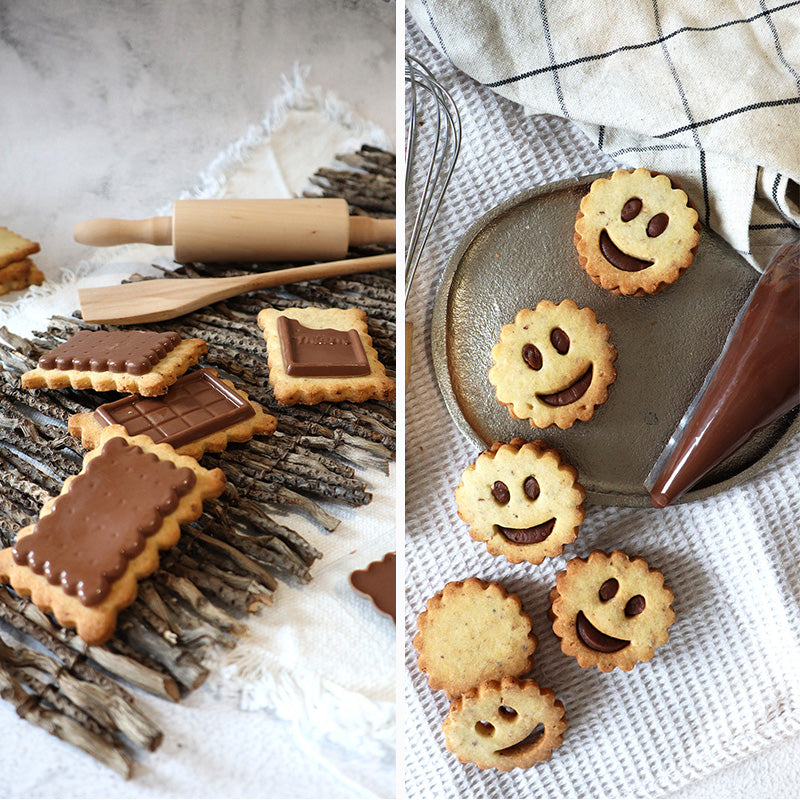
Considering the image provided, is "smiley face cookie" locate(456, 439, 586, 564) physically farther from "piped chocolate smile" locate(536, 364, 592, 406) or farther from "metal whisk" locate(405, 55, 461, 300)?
"metal whisk" locate(405, 55, 461, 300)

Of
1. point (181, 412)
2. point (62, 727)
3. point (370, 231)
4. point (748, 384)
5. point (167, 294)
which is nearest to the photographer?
point (62, 727)

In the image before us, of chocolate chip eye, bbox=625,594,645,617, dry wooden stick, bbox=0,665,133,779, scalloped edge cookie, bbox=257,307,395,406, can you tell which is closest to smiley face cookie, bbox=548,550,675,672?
chocolate chip eye, bbox=625,594,645,617

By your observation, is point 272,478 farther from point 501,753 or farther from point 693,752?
point 693,752

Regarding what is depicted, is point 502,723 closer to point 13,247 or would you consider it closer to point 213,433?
point 213,433

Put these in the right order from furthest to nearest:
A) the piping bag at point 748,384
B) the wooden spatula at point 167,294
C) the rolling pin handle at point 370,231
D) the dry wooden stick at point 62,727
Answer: the rolling pin handle at point 370,231
the wooden spatula at point 167,294
the piping bag at point 748,384
the dry wooden stick at point 62,727

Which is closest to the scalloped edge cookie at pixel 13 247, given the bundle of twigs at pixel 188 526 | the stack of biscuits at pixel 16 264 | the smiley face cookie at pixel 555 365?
the stack of biscuits at pixel 16 264

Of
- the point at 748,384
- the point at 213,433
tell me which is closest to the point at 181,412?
the point at 213,433

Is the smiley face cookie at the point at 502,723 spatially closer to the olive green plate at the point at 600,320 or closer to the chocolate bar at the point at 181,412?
the olive green plate at the point at 600,320
